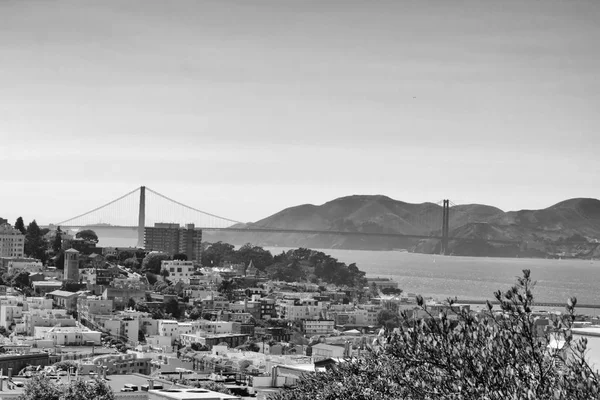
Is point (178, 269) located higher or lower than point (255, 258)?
lower

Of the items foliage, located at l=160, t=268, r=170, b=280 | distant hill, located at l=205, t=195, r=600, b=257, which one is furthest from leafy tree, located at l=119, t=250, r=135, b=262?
distant hill, located at l=205, t=195, r=600, b=257

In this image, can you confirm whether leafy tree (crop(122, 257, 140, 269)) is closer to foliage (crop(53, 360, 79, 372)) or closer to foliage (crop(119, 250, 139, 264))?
foliage (crop(119, 250, 139, 264))

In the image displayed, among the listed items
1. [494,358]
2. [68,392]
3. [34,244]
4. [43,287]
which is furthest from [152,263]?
[494,358]

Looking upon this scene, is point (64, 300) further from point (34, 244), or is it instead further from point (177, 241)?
point (177, 241)

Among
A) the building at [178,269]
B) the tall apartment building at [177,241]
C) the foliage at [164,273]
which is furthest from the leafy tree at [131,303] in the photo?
the tall apartment building at [177,241]

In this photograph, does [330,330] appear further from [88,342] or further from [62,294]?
[88,342]

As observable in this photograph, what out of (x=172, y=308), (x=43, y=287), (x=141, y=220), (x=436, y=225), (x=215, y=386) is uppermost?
(x=436, y=225)

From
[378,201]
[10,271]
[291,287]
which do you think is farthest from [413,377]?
[378,201]
